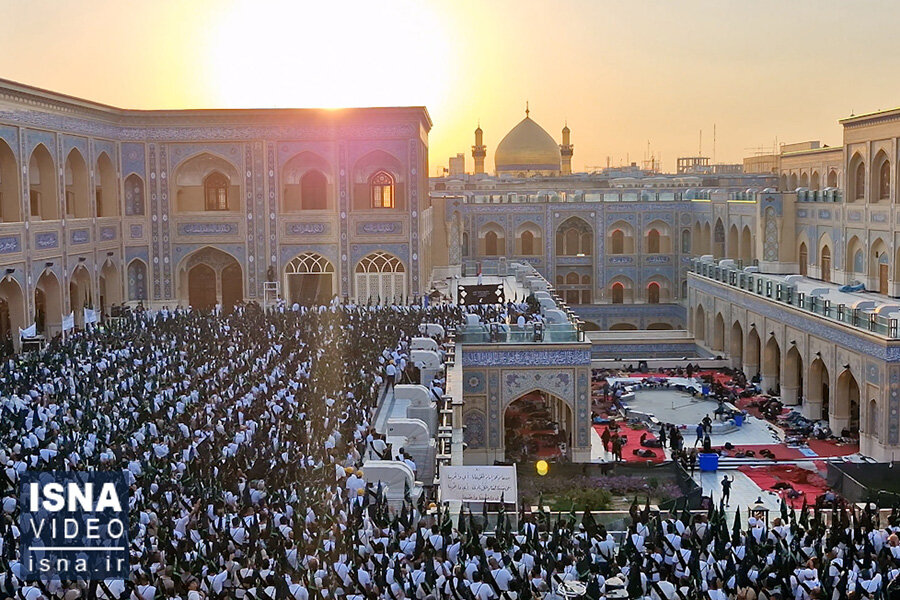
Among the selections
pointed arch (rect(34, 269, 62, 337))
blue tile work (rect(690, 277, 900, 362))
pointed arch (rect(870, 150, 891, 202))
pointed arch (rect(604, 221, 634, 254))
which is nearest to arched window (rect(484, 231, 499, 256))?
pointed arch (rect(604, 221, 634, 254))

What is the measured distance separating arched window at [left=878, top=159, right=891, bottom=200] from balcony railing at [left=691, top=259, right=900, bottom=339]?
472 centimetres

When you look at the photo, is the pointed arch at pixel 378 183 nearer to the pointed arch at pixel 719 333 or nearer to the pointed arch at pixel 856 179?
the pointed arch at pixel 719 333

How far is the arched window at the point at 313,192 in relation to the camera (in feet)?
101

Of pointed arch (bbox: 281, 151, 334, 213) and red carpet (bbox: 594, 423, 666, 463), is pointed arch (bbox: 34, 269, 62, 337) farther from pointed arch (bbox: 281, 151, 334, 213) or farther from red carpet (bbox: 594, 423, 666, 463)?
red carpet (bbox: 594, 423, 666, 463)

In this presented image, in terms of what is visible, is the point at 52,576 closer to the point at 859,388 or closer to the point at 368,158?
the point at 859,388

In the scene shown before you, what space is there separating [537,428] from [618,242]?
75.2 feet

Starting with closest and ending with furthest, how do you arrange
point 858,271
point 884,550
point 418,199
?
point 884,550, point 418,199, point 858,271

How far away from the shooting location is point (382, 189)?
101ft

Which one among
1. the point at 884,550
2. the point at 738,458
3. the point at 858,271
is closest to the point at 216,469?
the point at 884,550

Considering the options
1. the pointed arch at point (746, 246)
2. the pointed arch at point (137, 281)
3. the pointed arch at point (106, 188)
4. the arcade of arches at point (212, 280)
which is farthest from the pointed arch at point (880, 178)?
the pointed arch at point (106, 188)

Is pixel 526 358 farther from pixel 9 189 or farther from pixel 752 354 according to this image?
pixel 9 189

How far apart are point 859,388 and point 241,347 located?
13.0m

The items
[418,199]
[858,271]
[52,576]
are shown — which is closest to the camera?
[52,576]

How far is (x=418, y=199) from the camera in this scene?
30.1 metres
